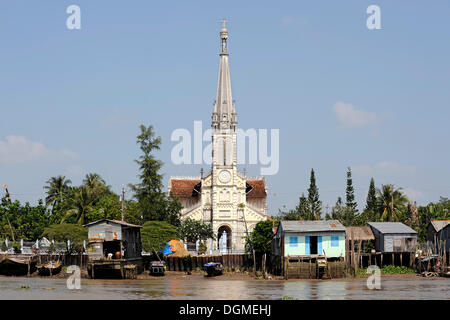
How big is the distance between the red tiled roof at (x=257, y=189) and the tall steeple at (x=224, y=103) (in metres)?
11.4

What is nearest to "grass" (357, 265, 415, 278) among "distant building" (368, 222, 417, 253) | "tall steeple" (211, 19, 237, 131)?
"distant building" (368, 222, 417, 253)

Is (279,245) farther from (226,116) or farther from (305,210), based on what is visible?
(226,116)

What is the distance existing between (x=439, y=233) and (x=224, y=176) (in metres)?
47.8

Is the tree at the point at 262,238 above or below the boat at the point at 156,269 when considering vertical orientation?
above

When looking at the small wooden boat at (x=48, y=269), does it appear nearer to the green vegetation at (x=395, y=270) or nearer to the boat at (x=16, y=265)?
the boat at (x=16, y=265)

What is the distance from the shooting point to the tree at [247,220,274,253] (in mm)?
76312

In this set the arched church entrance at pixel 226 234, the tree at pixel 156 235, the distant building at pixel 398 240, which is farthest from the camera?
the arched church entrance at pixel 226 234

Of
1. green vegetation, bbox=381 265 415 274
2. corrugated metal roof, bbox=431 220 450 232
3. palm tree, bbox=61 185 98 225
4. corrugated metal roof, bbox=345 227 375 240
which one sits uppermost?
palm tree, bbox=61 185 98 225

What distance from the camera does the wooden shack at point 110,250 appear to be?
2415 inches

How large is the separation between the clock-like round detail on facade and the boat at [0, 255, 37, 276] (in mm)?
53383

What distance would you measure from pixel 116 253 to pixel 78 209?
28878 millimetres

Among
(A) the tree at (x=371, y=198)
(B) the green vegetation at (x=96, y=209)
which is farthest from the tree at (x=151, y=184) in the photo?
(A) the tree at (x=371, y=198)

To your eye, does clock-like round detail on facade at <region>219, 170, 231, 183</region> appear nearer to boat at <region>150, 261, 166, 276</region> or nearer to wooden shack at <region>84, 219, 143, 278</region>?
boat at <region>150, 261, 166, 276</region>
